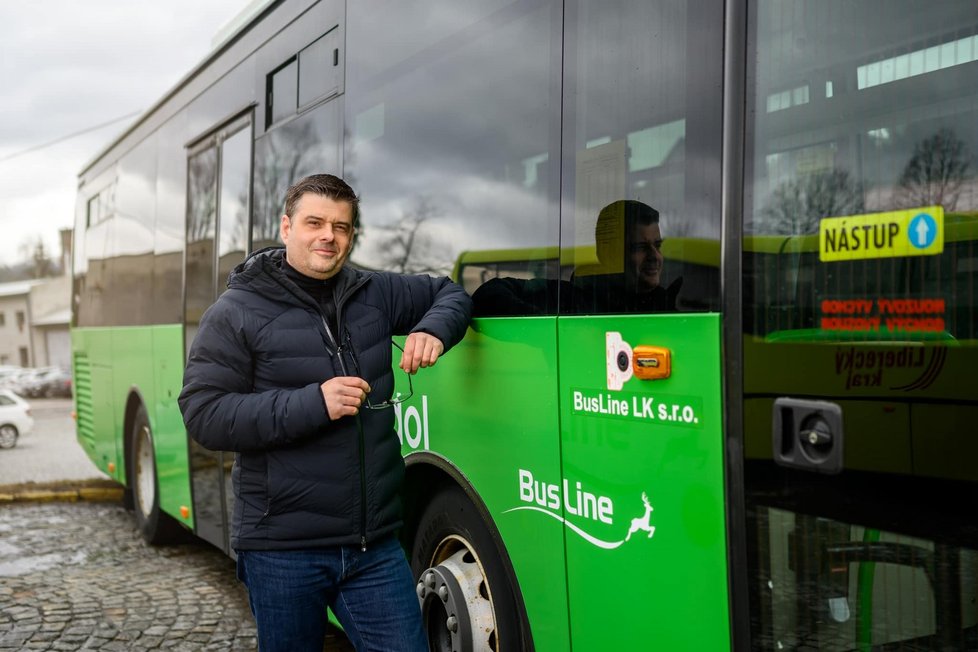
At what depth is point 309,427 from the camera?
2605mm

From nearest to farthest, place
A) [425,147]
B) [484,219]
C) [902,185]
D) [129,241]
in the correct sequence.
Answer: [902,185]
[484,219]
[425,147]
[129,241]

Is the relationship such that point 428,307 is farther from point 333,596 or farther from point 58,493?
point 58,493

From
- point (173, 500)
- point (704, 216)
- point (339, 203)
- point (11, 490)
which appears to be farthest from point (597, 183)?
point (11, 490)

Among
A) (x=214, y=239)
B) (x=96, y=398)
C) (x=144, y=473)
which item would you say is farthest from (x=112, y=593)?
(x=96, y=398)

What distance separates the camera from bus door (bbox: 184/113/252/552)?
5.55 metres

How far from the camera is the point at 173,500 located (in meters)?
6.96

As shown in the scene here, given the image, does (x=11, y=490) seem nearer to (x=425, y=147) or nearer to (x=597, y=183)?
(x=425, y=147)

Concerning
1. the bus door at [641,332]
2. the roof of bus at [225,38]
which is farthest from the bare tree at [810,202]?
the roof of bus at [225,38]

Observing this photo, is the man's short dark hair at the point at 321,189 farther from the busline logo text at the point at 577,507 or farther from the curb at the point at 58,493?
the curb at the point at 58,493

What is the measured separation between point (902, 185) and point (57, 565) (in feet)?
22.3

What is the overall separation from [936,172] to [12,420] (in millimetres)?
22741

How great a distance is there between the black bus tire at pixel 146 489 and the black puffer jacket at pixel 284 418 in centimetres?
499

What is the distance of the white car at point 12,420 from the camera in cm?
2141

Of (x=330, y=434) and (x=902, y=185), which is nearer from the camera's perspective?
(x=902, y=185)
